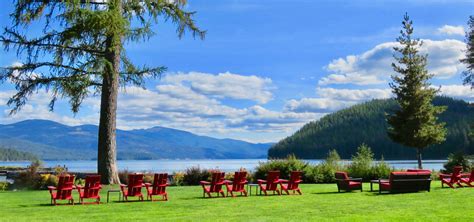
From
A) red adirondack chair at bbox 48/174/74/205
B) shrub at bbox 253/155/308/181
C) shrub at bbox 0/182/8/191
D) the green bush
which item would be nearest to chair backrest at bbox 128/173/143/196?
red adirondack chair at bbox 48/174/74/205

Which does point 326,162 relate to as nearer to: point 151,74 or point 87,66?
point 151,74

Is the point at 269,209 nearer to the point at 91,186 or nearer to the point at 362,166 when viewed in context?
the point at 91,186

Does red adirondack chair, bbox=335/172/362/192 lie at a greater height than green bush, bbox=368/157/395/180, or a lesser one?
lesser

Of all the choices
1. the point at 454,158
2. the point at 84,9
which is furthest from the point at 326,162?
the point at 84,9

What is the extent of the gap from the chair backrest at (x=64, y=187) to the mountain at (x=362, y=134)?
120951 mm

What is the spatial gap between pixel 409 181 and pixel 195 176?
12.9 metres

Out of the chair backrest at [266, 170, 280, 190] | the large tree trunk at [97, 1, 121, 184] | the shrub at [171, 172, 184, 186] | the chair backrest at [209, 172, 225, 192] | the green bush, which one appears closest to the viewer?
the chair backrest at [209, 172, 225, 192]

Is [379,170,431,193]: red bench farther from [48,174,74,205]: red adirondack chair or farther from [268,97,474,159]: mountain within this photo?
[268,97,474,159]: mountain

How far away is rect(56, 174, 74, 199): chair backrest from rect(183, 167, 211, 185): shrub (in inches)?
476

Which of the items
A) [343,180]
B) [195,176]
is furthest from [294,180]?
[195,176]

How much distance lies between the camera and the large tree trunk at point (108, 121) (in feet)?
89.8

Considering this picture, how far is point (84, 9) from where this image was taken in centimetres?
2461

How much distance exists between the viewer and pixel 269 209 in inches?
600

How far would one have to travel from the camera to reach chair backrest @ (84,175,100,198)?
714 inches
